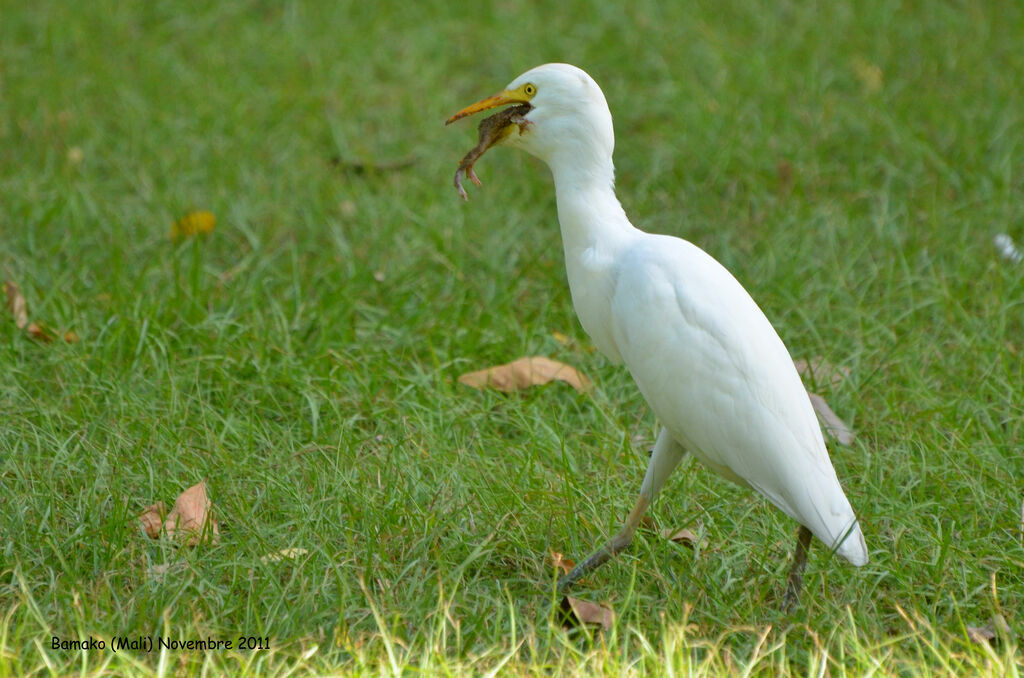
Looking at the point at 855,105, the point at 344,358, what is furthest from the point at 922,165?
the point at 344,358

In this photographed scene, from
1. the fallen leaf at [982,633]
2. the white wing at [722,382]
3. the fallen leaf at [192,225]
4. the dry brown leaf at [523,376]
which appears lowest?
the dry brown leaf at [523,376]

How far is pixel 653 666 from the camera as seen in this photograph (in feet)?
8.11

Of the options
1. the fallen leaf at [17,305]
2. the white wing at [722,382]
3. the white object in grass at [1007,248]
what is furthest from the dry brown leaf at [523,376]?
the white object in grass at [1007,248]

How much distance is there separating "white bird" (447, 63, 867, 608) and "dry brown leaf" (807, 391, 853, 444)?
802mm

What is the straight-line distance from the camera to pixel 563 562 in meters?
3.08

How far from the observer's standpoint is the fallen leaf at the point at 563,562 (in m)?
3.03

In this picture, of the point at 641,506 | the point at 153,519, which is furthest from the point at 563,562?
the point at 153,519

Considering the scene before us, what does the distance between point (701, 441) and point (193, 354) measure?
6.30 ft

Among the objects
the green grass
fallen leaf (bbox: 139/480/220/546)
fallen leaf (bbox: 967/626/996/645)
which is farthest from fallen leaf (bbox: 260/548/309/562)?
fallen leaf (bbox: 967/626/996/645)

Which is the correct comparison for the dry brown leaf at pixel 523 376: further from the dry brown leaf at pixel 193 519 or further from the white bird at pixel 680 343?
the dry brown leaf at pixel 193 519

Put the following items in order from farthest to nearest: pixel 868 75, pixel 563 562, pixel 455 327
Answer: pixel 868 75, pixel 455 327, pixel 563 562

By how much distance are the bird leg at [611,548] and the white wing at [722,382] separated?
8.7 inches

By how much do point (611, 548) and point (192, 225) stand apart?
2.52 m

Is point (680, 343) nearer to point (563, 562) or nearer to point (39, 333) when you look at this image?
point (563, 562)
